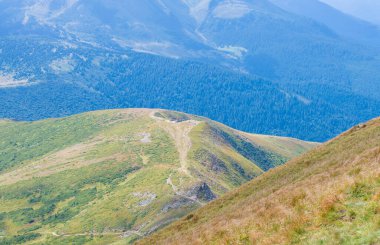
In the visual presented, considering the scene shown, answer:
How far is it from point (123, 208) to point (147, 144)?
54.8 meters

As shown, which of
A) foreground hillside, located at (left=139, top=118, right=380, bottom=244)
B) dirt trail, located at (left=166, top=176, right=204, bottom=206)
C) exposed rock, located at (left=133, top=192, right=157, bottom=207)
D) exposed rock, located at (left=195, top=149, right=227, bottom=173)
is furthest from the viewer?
exposed rock, located at (left=195, top=149, right=227, bottom=173)

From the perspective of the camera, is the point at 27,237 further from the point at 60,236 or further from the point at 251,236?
the point at 251,236

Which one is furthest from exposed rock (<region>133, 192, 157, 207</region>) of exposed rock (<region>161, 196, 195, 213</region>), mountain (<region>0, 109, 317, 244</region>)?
exposed rock (<region>161, 196, 195, 213</region>)

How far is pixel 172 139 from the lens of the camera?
180 m

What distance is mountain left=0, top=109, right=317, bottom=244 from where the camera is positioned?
117500 millimetres

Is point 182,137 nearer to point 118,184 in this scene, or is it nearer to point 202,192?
point 118,184

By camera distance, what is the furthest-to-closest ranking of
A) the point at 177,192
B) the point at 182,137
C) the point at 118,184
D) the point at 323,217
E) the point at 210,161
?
1. the point at 182,137
2. the point at 210,161
3. the point at 118,184
4. the point at 177,192
5. the point at 323,217

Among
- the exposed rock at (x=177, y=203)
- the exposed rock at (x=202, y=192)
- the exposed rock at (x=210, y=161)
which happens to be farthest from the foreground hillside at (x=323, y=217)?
the exposed rock at (x=210, y=161)

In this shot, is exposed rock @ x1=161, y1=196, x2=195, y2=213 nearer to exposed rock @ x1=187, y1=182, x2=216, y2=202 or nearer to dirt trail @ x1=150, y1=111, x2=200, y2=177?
exposed rock @ x1=187, y1=182, x2=216, y2=202

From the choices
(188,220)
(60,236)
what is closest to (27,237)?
(60,236)

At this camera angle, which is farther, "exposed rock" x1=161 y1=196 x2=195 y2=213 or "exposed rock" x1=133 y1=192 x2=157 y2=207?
"exposed rock" x1=133 y1=192 x2=157 y2=207

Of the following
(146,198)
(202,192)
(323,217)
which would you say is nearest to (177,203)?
(202,192)

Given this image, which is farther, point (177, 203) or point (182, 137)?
point (182, 137)

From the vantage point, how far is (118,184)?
486 ft
